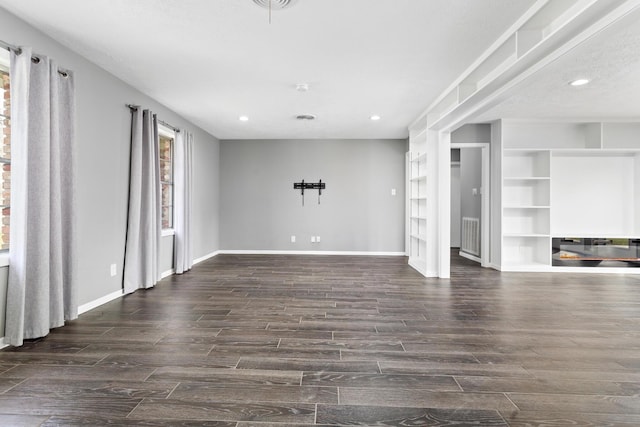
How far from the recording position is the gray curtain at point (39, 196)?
248 centimetres

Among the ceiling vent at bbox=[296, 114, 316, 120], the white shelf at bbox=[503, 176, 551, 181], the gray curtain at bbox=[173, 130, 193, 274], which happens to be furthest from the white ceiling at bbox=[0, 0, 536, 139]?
the white shelf at bbox=[503, 176, 551, 181]

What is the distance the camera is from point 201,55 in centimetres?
315

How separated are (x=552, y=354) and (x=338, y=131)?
4.92m

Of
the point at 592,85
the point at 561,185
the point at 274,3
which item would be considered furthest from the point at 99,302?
the point at 561,185

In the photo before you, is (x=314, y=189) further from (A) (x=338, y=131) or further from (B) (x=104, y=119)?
(B) (x=104, y=119)

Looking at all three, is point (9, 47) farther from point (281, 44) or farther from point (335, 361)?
point (335, 361)

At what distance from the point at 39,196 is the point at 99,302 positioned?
1.42 meters

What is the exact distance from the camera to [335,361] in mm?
2246

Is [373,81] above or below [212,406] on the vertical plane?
above

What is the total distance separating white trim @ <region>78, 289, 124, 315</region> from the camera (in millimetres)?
3279

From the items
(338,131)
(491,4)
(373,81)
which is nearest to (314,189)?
(338,131)

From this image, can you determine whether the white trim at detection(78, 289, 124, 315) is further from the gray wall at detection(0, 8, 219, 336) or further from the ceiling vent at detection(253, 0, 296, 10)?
the ceiling vent at detection(253, 0, 296, 10)

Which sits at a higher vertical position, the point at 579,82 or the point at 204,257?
the point at 579,82

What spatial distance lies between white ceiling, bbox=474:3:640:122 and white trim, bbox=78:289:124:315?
4627 millimetres
